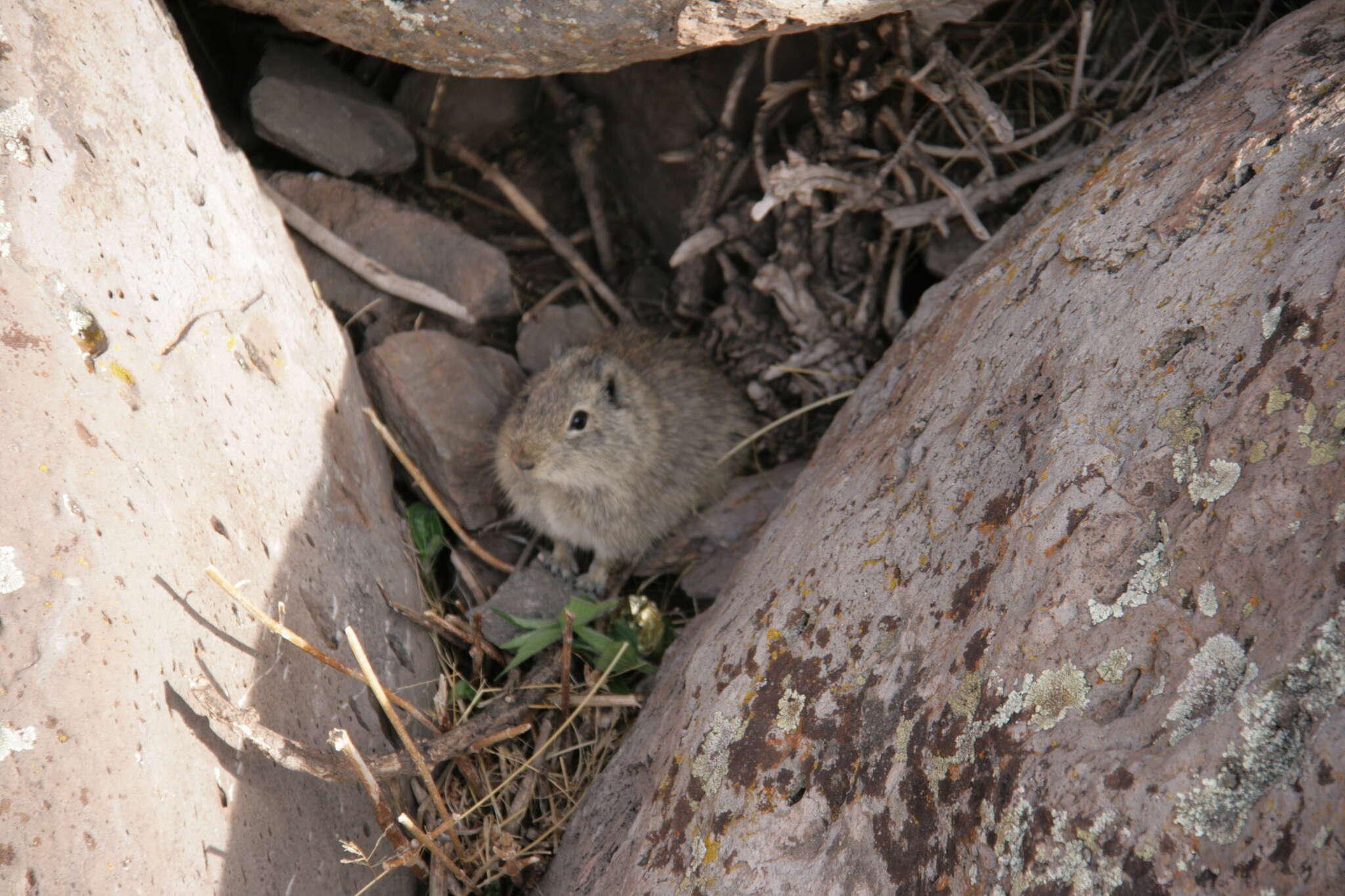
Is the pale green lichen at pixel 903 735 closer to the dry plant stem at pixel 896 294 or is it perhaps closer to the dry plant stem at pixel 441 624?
the dry plant stem at pixel 441 624

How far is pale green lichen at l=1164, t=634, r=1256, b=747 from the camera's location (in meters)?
1.89

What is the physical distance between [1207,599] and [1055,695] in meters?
0.37

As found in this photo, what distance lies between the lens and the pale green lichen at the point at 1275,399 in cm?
208

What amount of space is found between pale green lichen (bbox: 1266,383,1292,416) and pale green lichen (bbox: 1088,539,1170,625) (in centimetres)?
36

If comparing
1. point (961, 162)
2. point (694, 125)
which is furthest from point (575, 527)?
point (961, 162)

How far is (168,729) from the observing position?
8.06 feet

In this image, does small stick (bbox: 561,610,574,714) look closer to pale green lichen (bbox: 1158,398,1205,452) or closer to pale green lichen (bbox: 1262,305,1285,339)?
pale green lichen (bbox: 1158,398,1205,452)

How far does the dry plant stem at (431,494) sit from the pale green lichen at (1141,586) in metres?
2.95

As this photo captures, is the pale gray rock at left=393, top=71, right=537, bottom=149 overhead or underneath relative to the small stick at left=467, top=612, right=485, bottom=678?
overhead

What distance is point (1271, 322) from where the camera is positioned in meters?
2.21

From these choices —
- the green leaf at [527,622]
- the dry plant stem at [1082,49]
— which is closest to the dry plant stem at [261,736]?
the green leaf at [527,622]

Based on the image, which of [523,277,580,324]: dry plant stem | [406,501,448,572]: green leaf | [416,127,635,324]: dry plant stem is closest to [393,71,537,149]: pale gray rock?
[416,127,635,324]: dry plant stem

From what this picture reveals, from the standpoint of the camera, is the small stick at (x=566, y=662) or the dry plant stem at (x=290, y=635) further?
the small stick at (x=566, y=662)

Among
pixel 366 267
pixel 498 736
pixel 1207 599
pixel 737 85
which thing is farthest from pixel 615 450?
pixel 1207 599
